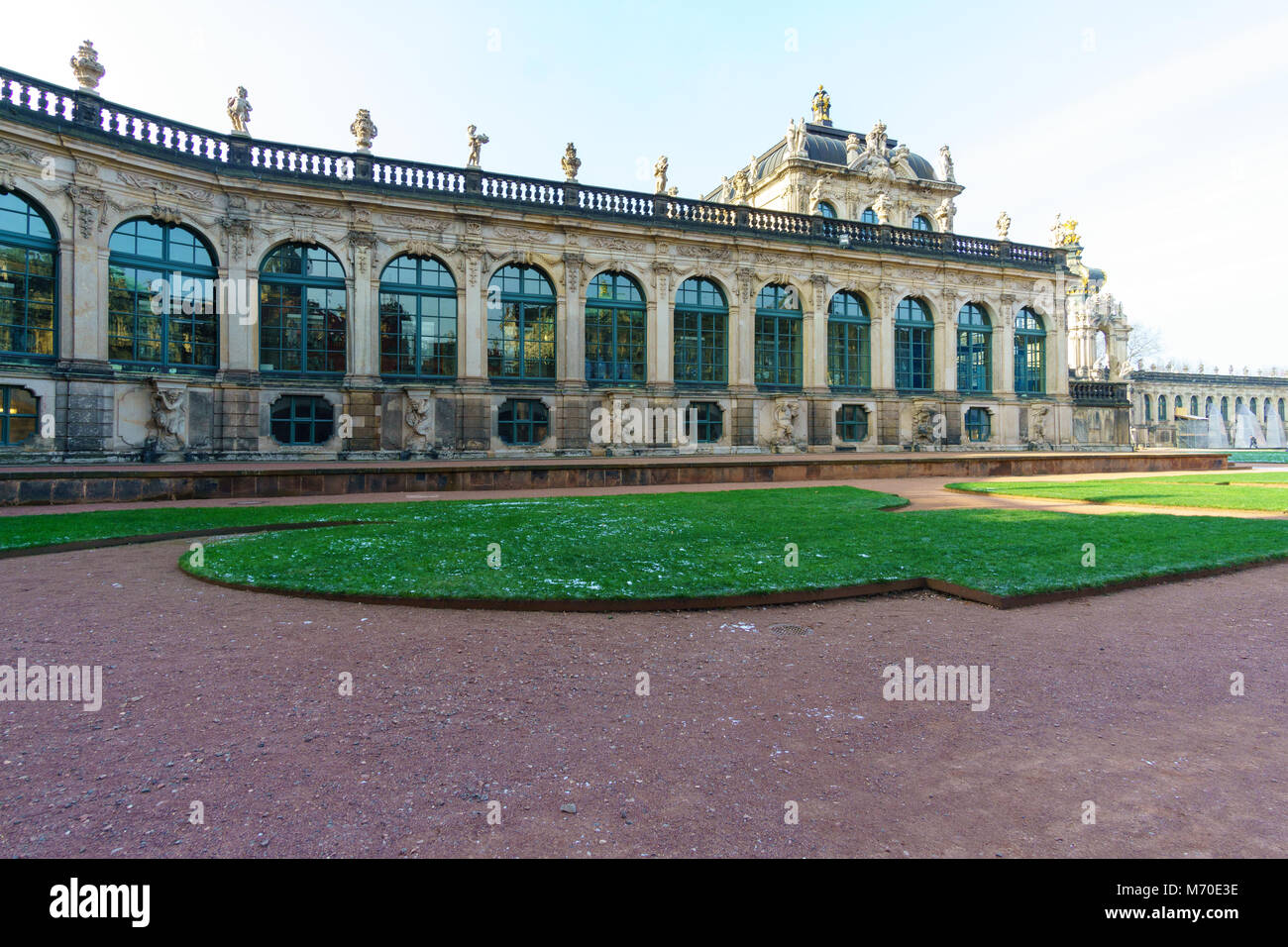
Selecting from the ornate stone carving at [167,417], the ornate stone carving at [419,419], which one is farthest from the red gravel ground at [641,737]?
the ornate stone carving at [419,419]

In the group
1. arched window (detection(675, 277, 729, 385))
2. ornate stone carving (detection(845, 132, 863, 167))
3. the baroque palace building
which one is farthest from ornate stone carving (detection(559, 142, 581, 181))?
ornate stone carving (detection(845, 132, 863, 167))

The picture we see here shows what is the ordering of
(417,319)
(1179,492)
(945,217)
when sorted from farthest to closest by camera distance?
(945,217), (417,319), (1179,492)

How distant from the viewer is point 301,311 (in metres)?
23.5

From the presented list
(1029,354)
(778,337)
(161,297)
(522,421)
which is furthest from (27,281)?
(1029,354)

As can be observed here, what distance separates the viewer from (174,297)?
2158 cm

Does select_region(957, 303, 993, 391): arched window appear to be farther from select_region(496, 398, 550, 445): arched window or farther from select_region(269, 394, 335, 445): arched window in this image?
select_region(269, 394, 335, 445): arched window

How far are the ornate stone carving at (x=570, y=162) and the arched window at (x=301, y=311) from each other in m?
9.62

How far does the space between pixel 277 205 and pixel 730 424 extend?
18766 mm

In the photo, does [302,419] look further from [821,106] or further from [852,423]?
[821,106]

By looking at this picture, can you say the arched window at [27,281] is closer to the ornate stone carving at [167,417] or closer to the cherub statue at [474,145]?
the ornate stone carving at [167,417]

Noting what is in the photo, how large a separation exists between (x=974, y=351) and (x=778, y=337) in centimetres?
1176

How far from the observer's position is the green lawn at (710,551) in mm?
6223
